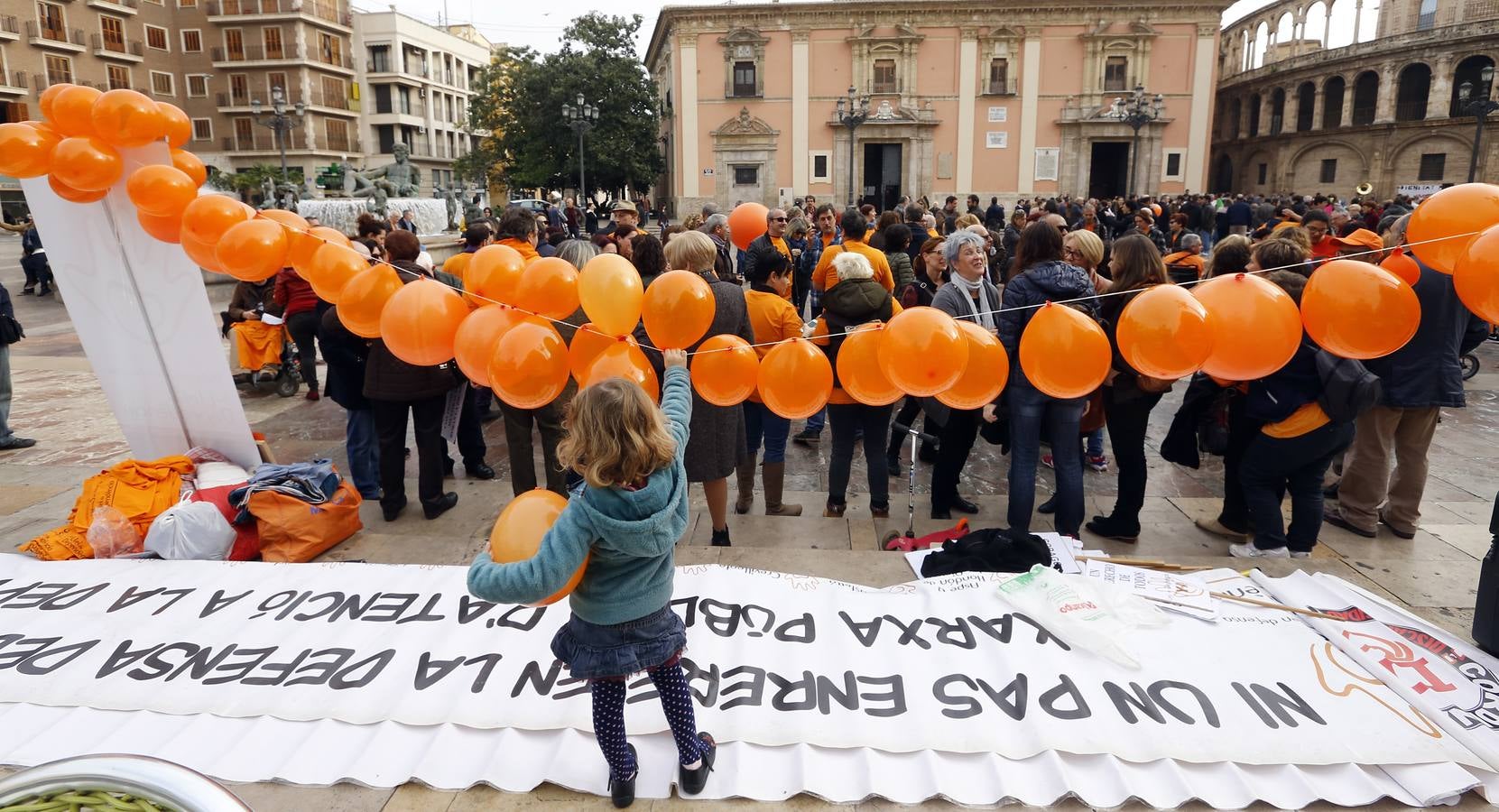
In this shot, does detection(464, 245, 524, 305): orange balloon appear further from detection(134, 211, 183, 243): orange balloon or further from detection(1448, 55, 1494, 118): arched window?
detection(1448, 55, 1494, 118): arched window

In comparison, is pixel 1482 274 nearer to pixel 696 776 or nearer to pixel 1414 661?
pixel 1414 661

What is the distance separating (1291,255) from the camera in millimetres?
3830

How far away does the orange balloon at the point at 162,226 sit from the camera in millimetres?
4359

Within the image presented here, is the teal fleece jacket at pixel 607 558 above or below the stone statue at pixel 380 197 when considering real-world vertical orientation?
below

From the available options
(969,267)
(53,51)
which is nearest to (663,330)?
(969,267)

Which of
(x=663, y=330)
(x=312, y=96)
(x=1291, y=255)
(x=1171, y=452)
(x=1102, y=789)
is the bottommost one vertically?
(x=1102, y=789)

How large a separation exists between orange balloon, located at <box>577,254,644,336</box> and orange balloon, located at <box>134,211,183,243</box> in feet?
8.31

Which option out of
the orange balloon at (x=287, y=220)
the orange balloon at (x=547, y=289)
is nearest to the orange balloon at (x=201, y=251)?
the orange balloon at (x=287, y=220)

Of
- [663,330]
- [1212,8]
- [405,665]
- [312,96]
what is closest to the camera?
[405,665]

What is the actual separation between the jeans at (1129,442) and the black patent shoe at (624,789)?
10.00 feet

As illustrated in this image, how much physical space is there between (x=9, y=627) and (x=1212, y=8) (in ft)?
127

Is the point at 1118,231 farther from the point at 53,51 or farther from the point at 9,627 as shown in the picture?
the point at 53,51

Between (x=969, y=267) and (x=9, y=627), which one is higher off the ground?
(x=969, y=267)

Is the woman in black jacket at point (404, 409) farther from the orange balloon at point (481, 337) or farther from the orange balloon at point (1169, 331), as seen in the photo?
the orange balloon at point (1169, 331)
